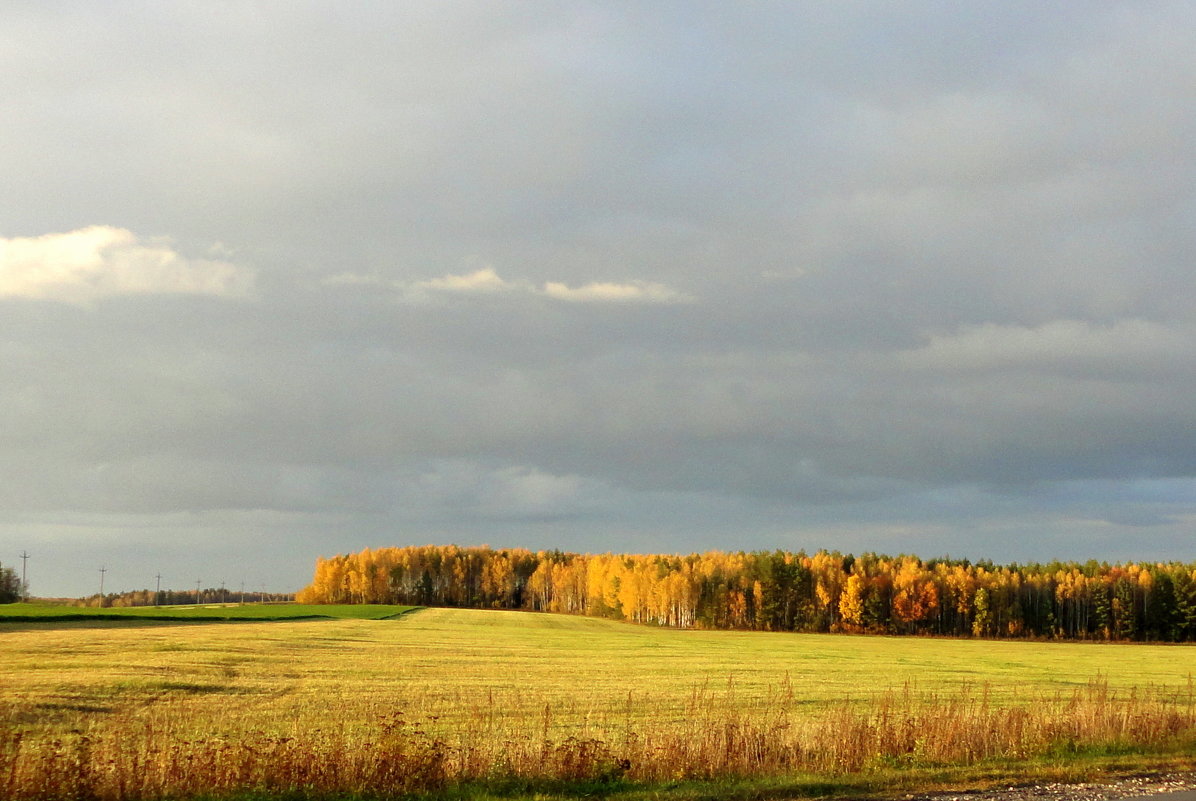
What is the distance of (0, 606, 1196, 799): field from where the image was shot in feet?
53.8

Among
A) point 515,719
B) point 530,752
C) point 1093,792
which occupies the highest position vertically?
point 530,752

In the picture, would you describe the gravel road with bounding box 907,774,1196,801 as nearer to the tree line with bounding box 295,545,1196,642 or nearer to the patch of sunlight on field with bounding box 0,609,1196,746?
the patch of sunlight on field with bounding box 0,609,1196,746

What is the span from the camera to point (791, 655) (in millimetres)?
74812

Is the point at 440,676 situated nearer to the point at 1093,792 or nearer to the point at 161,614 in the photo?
the point at 1093,792

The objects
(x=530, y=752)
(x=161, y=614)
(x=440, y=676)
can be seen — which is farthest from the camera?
(x=161, y=614)

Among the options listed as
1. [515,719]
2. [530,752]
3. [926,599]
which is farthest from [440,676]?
[926,599]

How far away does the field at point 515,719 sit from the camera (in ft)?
53.8

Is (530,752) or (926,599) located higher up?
(530,752)

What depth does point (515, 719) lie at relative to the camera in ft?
96.8

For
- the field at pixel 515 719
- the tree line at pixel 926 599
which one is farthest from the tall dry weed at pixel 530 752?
the tree line at pixel 926 599

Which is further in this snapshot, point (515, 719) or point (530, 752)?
point (515, 719)

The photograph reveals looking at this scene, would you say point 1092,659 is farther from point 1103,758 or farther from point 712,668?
point 1103,758

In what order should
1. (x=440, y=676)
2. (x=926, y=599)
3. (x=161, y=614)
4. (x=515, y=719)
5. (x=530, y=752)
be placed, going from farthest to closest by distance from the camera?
(x=926, y=599) → (x=161, y=614) → (x=440, y=676) → (x=515, y=719) → (x=530, y=752)

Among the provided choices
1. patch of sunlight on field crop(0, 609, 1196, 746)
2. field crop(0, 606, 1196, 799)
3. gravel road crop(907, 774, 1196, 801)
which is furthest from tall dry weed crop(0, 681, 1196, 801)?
gravel road crop(907, 774, 1196, 801)
